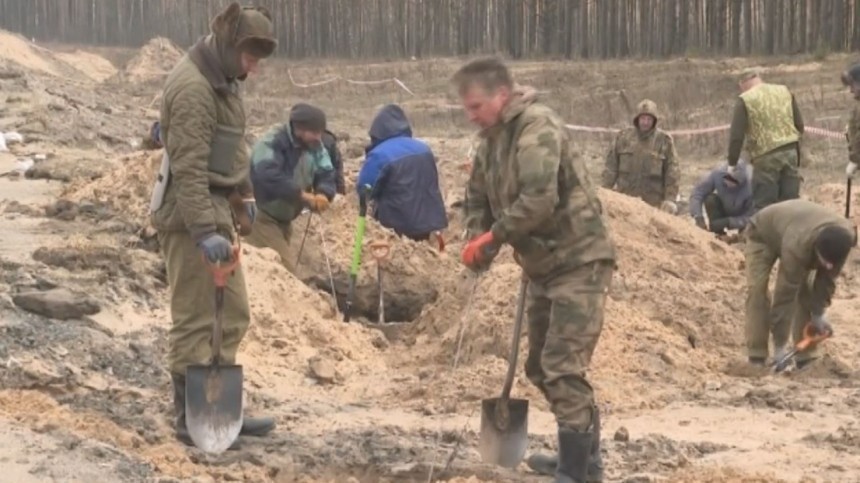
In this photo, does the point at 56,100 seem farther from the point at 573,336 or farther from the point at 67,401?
the point at 573,336

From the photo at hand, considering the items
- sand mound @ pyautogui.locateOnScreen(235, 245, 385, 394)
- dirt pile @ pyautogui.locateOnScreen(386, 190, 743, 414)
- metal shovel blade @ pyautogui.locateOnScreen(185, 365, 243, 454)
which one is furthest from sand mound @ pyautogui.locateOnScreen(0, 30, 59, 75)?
metal shovel blade @ pyautogui.locateOnScreen(185, 365, 243, 454)

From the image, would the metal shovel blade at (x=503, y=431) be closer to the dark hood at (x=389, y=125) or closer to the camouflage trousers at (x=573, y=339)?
the camouflage trousers at (x=573, y=339)

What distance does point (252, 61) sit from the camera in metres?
7.18

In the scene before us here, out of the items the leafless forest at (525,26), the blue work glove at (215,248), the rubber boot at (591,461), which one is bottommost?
the rubber boot at (591,461)

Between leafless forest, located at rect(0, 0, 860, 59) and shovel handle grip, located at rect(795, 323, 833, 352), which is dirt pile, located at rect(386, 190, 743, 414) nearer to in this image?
shovel handle grip, located at rect(795, 323, 833, 352)

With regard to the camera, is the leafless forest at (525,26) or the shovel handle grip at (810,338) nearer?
the shovel handle grip at (810,338)

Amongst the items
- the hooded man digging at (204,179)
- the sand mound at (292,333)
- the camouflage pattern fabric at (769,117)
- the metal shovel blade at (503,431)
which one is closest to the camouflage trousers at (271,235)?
the sand mound at (292,333)

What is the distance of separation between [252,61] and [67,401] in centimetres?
195

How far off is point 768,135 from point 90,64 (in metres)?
33.8

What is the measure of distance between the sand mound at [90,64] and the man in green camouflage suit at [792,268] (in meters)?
33.4

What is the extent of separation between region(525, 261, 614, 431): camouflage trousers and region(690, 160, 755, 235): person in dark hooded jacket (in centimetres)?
837

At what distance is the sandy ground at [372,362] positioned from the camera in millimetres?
7172

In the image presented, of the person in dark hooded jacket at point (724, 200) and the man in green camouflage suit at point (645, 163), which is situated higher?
the man in green camouflage suit at point (645, 163)

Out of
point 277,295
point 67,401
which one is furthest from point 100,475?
point 277,295
